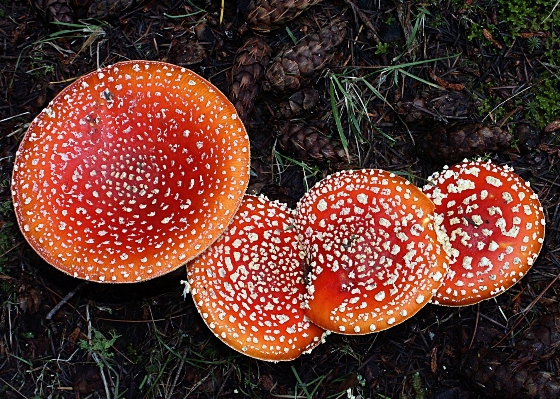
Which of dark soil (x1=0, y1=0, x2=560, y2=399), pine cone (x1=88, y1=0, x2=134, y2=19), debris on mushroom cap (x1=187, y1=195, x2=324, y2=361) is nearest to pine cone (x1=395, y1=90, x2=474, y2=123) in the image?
dark soil (x1=0, y1=0, x2=560, y2=399)

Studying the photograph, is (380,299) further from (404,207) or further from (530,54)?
(530,54)

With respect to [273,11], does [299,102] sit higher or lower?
lower

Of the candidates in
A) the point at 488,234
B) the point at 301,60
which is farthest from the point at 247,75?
the point at 488,234

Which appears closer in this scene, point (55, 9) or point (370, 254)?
point (370, 254)

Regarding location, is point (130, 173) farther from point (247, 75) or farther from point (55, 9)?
point (55, 9)

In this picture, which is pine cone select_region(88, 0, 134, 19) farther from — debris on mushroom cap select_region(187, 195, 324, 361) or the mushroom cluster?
debris on mushroom cap select_region(187, 195, 324, 361)

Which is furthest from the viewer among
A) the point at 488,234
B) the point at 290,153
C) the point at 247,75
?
the point at 290,153
